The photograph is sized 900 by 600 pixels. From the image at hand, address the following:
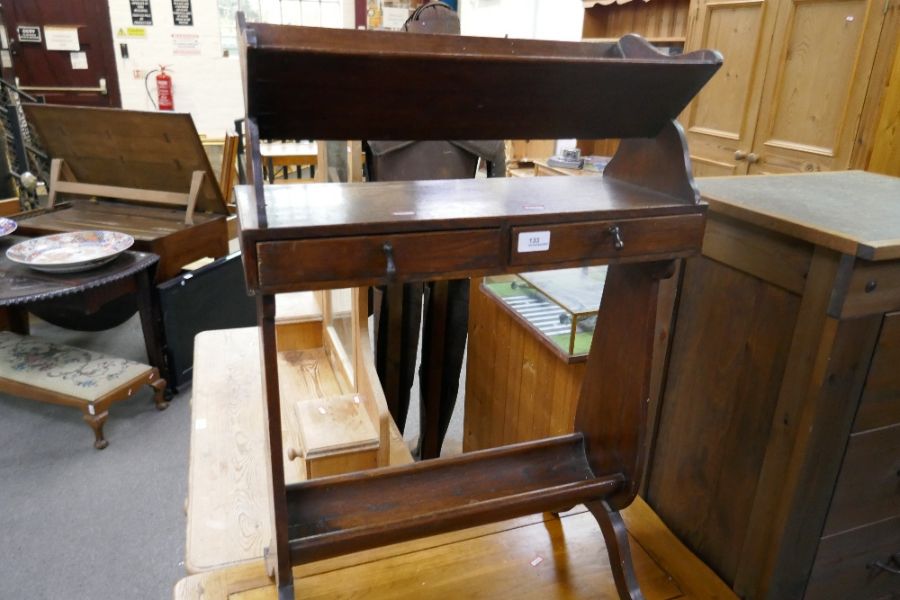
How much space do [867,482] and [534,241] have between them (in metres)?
0.74

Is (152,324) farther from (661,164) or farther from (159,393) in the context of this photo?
(661,164)

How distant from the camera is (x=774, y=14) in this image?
2582 mm

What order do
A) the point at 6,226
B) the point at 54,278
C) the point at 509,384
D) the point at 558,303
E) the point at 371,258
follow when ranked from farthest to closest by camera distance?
1. the point at 6,226
2. the point at 54,278
3. the point at 509,384
4. the point at 558,303
5. the point at 371,258

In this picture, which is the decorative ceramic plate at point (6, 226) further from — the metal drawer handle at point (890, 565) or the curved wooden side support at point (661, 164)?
the metal drawer handle at point (890, 565)

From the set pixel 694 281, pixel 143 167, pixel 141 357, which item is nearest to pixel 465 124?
pixel 694 281

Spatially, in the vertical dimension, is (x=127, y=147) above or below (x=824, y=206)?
below

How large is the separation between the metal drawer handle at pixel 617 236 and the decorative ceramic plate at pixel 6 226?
263 cm

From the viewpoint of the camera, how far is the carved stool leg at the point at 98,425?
248 centimetres

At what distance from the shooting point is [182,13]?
5.47m

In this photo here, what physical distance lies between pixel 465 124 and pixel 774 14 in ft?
7.13

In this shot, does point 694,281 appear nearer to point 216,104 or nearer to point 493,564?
point 493,564

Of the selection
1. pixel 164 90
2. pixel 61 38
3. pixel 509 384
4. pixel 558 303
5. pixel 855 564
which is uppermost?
pixel 61 38

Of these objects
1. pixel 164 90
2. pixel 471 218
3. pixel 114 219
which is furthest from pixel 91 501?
pixel 164 90

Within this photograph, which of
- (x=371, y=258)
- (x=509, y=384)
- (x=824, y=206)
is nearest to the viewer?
(x=371, y=258)
